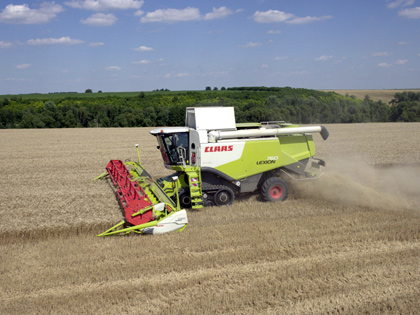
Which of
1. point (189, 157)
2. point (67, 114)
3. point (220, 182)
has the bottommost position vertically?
point (220, 182)

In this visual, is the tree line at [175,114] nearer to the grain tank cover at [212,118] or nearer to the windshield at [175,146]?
the grain tank cover at [212,118]

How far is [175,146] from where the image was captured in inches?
343

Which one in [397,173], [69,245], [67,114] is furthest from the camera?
[67,114]

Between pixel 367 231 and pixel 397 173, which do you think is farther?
pixel 397 173

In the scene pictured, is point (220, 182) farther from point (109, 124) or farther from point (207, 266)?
point (109, 124)

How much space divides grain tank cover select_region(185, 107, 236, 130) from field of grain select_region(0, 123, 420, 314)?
1844mm

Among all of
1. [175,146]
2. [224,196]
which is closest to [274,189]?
[224,196]

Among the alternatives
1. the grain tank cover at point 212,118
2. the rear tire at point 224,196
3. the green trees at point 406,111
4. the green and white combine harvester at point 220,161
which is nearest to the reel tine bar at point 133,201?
the green and white combine harvester at point 220,161

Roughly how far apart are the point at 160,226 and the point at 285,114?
2809 cm

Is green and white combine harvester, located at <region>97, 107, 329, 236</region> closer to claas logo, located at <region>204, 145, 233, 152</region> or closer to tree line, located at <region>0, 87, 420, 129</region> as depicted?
claas logo, located at <region>204, 145, 233, 152</region>

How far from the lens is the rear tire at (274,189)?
898 cm

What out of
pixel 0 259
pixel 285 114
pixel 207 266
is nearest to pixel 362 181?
pixel 207 266

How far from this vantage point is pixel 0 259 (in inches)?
234

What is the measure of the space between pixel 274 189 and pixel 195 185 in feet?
6.60
